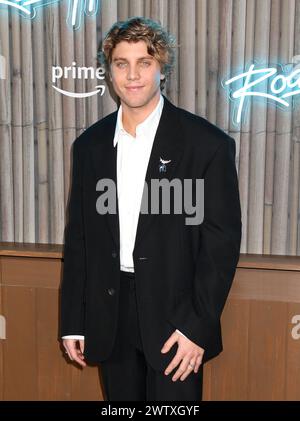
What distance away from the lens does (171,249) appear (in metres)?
2.03

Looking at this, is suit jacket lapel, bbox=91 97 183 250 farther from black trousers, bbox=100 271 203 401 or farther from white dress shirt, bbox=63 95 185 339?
black trousers, bbox=100 271 203 401

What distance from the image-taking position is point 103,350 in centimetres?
214

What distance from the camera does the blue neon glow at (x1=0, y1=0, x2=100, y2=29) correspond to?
259 centimetres

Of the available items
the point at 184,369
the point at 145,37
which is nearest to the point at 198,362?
the point at 184,369

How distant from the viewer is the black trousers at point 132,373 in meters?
2.08

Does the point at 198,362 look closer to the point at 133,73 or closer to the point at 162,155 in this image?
the point at 162,155

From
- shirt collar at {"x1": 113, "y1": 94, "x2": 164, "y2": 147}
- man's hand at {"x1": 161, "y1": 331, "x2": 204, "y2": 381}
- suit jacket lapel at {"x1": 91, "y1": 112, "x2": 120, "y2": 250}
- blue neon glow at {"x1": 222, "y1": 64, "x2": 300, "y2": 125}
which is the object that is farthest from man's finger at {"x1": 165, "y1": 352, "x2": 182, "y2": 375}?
blue neon glow at {"x1": 222, "y1": 64, "x2": 300, "y2": 125}

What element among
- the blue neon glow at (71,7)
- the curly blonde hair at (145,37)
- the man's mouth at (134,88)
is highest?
the blue neon glow at (71,7)

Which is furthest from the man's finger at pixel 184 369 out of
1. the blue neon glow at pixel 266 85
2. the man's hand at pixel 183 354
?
the blue neon glow at pixel 266 85

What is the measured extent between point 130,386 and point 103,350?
176 millimetres

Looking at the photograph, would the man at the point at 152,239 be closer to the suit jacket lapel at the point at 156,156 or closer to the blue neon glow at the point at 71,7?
the suit jacket lapel at the point at 156,156

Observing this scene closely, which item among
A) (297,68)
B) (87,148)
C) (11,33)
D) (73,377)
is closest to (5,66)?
(11,33)

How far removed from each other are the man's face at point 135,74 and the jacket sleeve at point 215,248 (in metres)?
0.30
